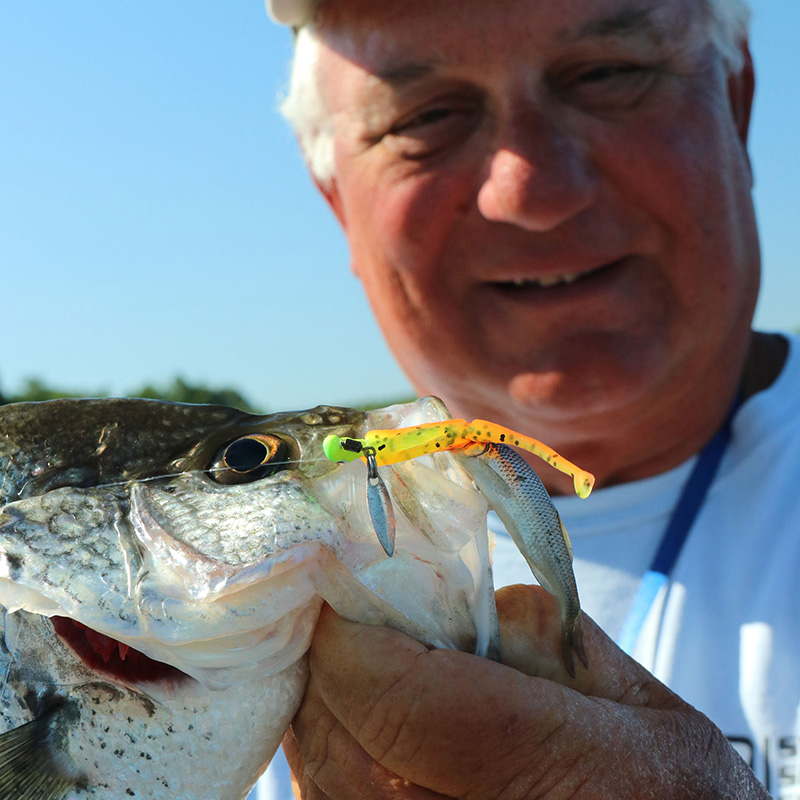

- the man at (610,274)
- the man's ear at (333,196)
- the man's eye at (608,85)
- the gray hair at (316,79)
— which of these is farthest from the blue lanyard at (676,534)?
the man's ear at (333,196)

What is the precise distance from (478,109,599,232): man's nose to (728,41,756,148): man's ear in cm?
74

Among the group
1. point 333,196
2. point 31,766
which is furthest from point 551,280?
point 31,766

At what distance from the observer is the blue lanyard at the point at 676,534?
2307 mm

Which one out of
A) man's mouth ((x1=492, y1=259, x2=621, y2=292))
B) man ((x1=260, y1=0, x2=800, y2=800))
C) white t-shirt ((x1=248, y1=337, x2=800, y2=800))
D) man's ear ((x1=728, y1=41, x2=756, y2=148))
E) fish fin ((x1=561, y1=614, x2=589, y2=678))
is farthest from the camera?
man's ear ((x1=728, y1=41, x2=756, y2=148))

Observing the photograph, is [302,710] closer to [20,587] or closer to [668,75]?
[20,587]

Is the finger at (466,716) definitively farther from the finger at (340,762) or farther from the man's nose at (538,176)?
the man's nose at (538,176)

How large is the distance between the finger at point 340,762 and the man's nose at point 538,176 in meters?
1.57

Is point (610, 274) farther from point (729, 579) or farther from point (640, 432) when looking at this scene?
point (729, 579)

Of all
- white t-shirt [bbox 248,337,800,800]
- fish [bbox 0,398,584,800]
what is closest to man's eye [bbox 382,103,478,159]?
white t-shirt [bbox 248,337,800,800]

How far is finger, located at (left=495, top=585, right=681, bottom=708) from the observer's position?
1.06 metres

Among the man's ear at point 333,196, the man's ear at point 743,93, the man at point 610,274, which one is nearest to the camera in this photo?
the man at point 610,274

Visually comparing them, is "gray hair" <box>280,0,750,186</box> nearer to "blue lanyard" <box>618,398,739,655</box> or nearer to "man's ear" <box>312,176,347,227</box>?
"man's ear" <box>312,176,347,227</box>

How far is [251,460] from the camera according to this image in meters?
0.96

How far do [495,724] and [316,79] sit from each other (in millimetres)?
2372
